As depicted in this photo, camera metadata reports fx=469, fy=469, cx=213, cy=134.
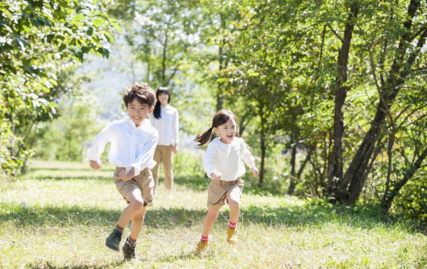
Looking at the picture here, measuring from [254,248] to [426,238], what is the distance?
7.27 feet

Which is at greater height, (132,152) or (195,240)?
(132,152)

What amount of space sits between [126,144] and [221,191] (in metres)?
1.28

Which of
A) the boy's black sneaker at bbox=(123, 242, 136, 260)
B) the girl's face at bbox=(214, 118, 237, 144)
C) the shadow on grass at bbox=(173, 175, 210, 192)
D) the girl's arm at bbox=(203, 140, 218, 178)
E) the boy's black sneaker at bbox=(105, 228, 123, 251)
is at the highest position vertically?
the girl's face at bbox=(214, 118, 237, 144)

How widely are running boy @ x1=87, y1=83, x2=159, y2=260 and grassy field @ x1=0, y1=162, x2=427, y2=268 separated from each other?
558 millimetres

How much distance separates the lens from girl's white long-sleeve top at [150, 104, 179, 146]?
9586 millimetres

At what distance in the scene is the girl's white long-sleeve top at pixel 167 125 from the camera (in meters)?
9.59

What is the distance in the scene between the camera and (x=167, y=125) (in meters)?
9.60

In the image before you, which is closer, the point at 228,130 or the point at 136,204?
the point at 136,204

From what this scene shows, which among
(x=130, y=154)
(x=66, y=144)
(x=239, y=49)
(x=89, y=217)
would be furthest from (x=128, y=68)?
(x=130, y=154)

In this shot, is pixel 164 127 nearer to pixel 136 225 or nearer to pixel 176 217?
pixel 176 217

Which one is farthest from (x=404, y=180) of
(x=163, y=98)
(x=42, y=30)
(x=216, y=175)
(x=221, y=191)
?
(x=42, y=30)

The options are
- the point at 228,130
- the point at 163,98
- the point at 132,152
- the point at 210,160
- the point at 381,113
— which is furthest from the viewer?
the point at 381,113

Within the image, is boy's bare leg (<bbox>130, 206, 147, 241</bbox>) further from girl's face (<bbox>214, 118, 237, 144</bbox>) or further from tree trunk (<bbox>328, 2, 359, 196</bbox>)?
tree trunk (<bbox>328, 2, 359, 196</bbox>)

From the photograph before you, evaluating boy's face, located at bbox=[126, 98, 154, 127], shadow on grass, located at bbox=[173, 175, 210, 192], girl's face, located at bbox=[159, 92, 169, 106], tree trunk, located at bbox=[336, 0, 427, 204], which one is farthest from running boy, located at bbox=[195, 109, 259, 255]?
shadow on grass, located at bbox=[173, 175, 210, 192]
